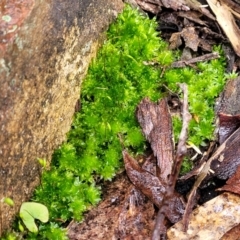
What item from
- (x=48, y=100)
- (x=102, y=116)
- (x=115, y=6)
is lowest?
(x=102, y=116)

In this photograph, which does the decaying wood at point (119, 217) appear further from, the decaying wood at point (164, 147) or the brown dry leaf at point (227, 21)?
the brown dry leaf at point (227, 21)

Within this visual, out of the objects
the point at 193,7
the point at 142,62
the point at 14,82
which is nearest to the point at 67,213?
the point at 14,82

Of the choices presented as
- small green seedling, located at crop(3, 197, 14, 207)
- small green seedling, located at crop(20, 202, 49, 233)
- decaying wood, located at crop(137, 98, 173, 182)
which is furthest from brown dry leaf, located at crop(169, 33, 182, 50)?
small green seedling, located at crop(3, 197, 14, 207)

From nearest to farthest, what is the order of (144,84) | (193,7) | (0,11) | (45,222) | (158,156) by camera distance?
(0,11), (45,222), (158,156), (144,84), (193,7)

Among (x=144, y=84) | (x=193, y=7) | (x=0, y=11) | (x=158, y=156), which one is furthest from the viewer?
(x=193, y=7)

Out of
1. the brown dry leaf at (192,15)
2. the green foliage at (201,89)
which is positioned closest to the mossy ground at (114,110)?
the green foliage at (201,89)

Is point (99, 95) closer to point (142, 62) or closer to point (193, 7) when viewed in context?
point (142, 62)

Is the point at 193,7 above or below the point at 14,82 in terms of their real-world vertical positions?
below
